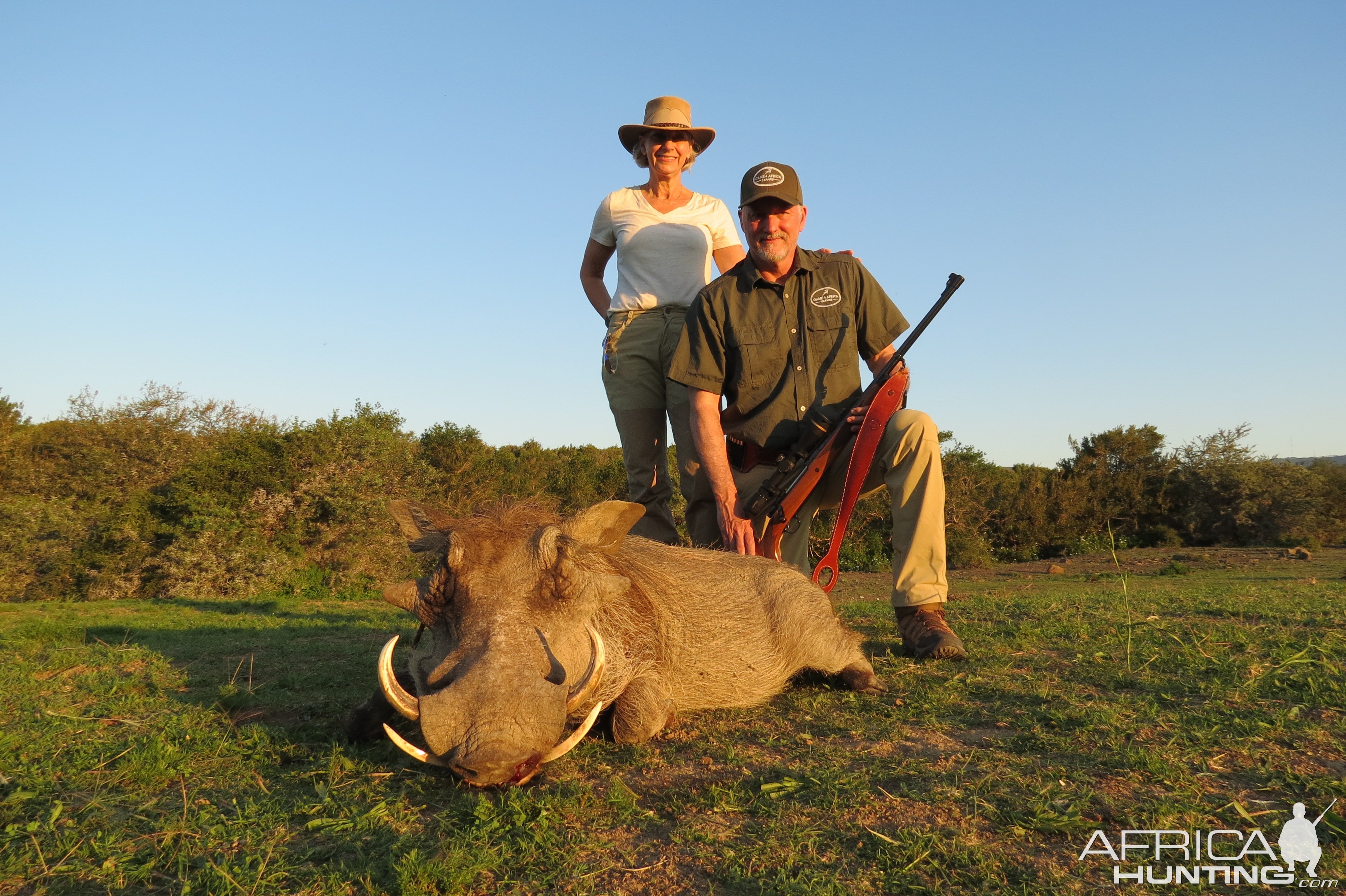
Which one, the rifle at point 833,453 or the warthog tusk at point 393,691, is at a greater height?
the rifle at point 833,453

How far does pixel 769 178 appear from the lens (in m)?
4.82

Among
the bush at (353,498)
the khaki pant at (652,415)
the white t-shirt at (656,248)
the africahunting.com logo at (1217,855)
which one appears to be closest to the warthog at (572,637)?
the khaki pant at (652,415)

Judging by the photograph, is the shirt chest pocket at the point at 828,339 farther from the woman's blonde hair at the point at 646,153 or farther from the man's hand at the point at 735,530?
the woman's blonde hair at the point at 646,153

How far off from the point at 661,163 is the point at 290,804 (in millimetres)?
4277

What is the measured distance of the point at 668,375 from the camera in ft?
16.3

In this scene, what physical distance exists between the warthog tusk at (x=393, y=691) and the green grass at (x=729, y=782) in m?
0.21

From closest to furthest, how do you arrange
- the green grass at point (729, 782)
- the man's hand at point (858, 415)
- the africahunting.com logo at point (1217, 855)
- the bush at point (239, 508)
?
the africahunting.com logo at point (1217, 855) → the green grass at point (729, 782) → the man's hand at point (858, 415) → the bush at point (239, 508)

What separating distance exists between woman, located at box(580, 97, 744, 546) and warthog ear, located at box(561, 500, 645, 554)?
199 centimetres

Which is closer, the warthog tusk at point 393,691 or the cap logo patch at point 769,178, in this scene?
the warthog tusk at point 393,691

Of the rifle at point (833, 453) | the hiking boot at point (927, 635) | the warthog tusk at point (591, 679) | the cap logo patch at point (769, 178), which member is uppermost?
the cap logo patch at point (769, 178)

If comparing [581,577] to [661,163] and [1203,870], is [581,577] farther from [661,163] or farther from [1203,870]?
[661,163]

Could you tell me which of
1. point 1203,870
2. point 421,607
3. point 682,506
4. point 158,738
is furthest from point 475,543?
point 682,506

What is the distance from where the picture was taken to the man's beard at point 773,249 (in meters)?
4.89

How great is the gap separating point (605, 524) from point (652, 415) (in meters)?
2.43
